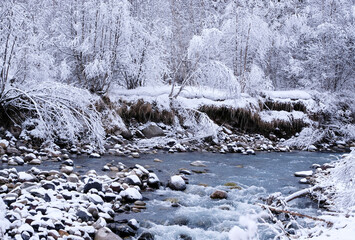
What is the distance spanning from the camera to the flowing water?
4.32 meters

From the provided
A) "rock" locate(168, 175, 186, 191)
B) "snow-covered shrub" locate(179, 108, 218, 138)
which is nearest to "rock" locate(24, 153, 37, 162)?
"rock" locate(168, 175, 186, 191)

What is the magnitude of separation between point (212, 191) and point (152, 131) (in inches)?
211

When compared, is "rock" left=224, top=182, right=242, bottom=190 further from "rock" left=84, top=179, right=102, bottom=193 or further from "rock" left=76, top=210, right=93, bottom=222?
"rock" left=76, top=210, right=93, bottom=222

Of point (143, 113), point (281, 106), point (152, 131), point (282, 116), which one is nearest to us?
point (152, 131)

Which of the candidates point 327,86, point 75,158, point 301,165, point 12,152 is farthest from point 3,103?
point 327,86

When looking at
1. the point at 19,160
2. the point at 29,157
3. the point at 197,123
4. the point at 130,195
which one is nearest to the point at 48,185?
the point at 130,195

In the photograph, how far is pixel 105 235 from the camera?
363cm

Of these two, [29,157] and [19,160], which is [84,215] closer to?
[19,160]

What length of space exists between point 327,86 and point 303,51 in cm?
339

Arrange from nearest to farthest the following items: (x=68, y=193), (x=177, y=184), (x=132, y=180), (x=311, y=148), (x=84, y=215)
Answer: (x=84, y=215), (x=68, y=193), (x=132, y=180), (x=177, y=184), (x=311, y=148)

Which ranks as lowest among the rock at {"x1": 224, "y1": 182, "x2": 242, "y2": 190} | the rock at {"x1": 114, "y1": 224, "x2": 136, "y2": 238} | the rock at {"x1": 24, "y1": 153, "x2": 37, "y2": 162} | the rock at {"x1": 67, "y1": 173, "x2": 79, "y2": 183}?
the rock at {"x1": 224, "y1": 182, "x2": 242, "y2": 190}

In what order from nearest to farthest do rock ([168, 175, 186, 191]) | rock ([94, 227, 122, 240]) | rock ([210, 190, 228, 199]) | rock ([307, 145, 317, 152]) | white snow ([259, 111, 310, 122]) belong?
1. rock ([94, 227, 122, 240])
2. rock ([210, 190, 228, 199])
3. rock ([168, 175, 186, 191])
4. rock ([307, 145, 317, 152])
5. white snow ([259, 111, 310, 122])

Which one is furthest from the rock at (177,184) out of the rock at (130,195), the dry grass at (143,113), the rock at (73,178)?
the dry grass at (143,113)

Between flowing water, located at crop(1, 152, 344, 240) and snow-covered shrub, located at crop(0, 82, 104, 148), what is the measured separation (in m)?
1.08
